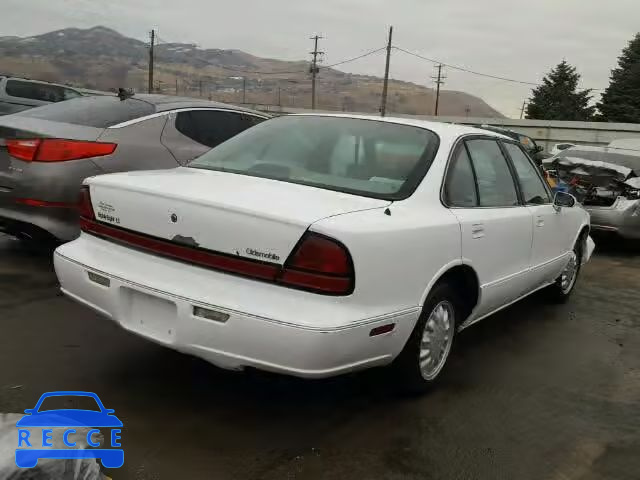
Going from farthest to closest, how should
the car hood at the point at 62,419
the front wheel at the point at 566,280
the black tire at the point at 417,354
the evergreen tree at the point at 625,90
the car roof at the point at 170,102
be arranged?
the evergreen tree at the point at 625,90
the front wheel at the point at 566,280
the car roof at the point at 170,102
the black tire at the point at 417,354
the car hood at the point at 62,419

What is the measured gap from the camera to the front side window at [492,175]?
3.74 m

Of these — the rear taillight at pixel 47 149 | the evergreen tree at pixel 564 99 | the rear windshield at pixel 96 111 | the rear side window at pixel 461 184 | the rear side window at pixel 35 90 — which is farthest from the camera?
the evergreen tree at pixel 564 99

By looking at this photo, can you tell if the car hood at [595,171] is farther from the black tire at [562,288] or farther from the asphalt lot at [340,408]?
the asphalt lot at [340,408]

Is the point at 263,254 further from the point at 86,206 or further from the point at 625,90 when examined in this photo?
the point at 625,90

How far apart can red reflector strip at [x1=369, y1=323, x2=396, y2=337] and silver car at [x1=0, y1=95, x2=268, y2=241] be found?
9.47ft

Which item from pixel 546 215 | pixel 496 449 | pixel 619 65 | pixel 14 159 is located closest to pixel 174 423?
pixel 496 449

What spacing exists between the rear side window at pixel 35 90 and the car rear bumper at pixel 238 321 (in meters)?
9.62

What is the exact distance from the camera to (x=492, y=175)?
155 inches

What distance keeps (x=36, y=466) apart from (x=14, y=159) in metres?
3.31

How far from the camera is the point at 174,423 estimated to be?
9.30 feet

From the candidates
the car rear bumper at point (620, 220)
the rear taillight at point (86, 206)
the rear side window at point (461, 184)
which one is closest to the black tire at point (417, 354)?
the rear side window at point (461, 184)

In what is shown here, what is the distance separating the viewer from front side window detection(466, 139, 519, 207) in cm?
374

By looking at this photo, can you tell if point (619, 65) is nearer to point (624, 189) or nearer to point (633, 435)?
point (624, 189)

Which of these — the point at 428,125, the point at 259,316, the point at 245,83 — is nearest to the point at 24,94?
the point at 428,125
